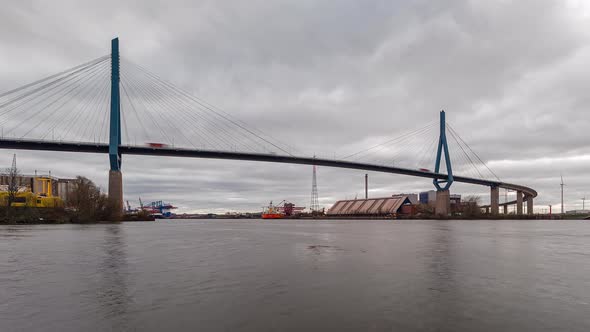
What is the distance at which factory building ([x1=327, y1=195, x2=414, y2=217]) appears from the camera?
12667cm

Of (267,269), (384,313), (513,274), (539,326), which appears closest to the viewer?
(539,326)

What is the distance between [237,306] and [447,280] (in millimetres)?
6170

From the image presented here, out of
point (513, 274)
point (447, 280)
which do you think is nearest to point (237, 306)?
point (447, 280)

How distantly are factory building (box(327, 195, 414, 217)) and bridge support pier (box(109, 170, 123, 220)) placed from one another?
87.7 meters

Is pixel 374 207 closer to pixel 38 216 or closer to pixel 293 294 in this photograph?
pixel 38 216

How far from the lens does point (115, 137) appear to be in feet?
171

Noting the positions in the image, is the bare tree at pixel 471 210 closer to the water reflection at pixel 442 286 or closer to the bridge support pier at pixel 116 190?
the bridge support pier at pixel 116 190

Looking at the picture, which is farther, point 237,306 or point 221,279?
point 221,279

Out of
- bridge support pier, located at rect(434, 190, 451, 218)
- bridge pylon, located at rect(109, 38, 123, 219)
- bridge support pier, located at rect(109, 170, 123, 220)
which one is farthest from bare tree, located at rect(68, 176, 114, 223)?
bridge support pier, located at rect(434, 190, 451, 218)

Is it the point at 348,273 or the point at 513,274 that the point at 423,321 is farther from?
the point at 513,274

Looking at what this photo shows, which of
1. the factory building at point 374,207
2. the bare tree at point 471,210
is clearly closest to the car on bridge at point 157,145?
the bare tree at point 471,210

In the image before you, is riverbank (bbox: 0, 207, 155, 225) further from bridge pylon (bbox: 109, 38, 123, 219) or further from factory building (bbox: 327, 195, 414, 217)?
factory building (bbox: 327, 195, 414, 217)

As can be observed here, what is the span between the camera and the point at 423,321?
6727mm

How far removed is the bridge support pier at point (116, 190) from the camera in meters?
53.1
